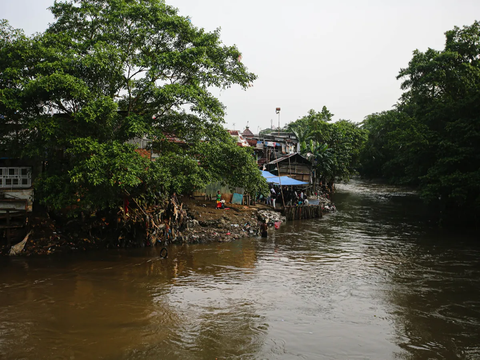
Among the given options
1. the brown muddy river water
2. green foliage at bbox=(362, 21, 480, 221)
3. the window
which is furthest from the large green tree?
green foliage at bbox=(362, 21, 480, 221)

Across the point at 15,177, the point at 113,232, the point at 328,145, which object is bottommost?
the point at 113,232

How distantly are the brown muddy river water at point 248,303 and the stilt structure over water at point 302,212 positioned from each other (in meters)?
5.93

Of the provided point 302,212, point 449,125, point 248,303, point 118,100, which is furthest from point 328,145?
point 248,303

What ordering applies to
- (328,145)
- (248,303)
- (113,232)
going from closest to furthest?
(248,303)
(113,232)
(328,145)

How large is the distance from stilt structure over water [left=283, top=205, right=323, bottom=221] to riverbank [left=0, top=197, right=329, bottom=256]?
470 centimetres

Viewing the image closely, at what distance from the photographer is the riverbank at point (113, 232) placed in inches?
579

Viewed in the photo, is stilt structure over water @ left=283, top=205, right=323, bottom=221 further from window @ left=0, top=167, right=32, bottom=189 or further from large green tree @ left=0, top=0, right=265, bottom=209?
window @ left=0, top=167, right=32, bottom=189

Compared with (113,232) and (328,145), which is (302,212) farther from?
(328,145)

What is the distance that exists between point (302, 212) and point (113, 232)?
12789 millimetres

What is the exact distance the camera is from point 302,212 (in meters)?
23.9

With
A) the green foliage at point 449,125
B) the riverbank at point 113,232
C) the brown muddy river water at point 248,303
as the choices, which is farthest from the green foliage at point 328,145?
the brown muddy river water at point 248,303

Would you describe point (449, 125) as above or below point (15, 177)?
above

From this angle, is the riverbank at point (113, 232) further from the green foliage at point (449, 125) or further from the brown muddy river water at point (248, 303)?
the green foliage at point (449, 125)

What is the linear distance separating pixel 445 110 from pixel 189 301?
2043 centimetres
